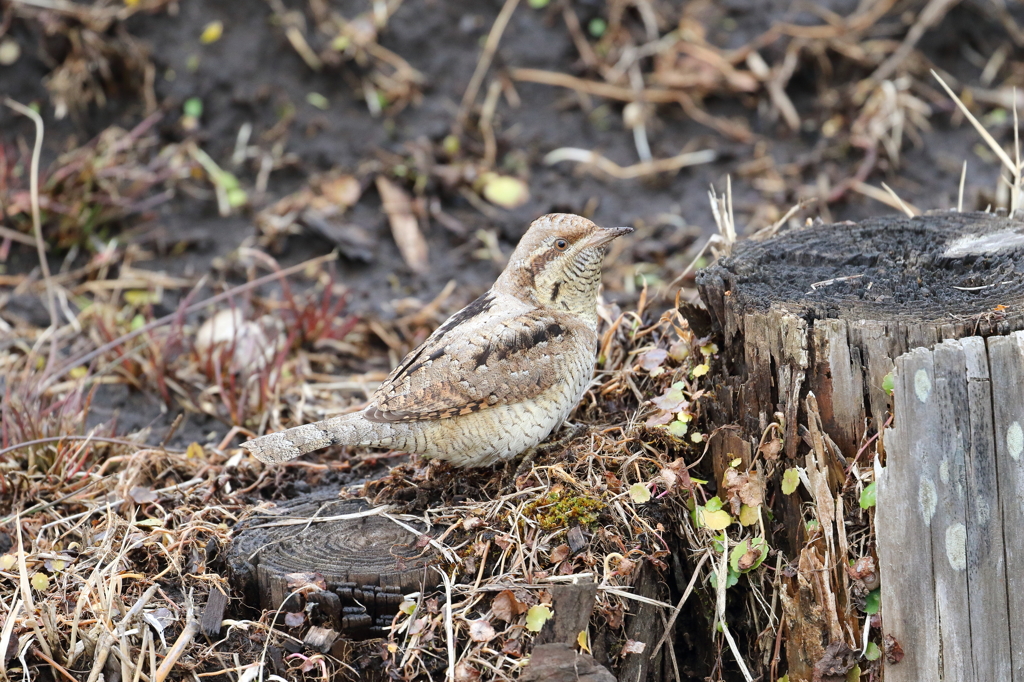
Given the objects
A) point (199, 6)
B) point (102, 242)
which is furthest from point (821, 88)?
point (102, 242)

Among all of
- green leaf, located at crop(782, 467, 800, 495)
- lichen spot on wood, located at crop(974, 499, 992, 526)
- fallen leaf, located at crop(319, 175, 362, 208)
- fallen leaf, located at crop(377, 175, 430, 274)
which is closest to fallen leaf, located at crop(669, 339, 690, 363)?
green leaf, located at crop(782, 467, 800, 495)

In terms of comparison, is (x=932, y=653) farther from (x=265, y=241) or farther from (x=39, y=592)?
(x=265, y=241)

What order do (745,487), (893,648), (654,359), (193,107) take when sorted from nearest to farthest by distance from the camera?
1. (893,648)
2. (745,487)
3. (654,359)
4. (193,107)

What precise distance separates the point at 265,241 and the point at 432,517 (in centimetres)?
348

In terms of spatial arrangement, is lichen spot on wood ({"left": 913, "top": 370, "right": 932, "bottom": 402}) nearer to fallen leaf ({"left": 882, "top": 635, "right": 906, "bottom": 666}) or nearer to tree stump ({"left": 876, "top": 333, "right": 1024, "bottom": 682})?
tree stump ({"left": 876, "top": 333, "right": 1024, "bottom": 682})

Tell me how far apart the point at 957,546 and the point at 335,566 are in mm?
1961

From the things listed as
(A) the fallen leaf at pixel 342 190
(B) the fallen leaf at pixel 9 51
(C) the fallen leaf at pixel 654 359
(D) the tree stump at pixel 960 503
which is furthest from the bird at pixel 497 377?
(B) the fallen leaf at pixel 9 51

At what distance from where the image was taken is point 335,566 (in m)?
3.20

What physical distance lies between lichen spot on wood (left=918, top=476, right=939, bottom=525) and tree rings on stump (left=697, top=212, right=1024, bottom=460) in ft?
0.89

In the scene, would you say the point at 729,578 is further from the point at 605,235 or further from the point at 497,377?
the point at 605,235

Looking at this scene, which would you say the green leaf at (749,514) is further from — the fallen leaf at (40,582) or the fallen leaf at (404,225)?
the fallen leaf at (404,225)

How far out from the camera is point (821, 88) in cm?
728

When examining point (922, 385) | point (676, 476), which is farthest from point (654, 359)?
point (922, 385)

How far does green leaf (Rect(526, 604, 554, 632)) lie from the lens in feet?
9.85
